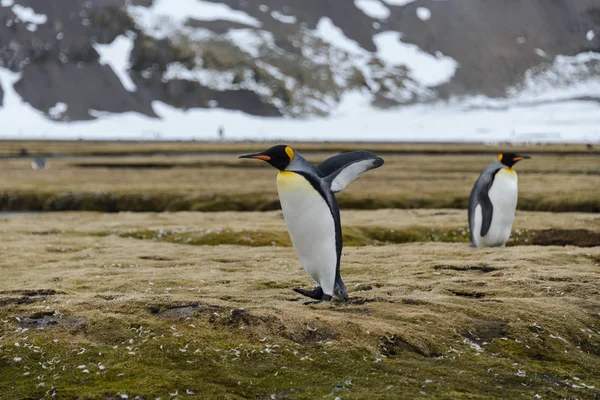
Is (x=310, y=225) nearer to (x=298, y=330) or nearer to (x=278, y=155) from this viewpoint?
(x=278, y=155)

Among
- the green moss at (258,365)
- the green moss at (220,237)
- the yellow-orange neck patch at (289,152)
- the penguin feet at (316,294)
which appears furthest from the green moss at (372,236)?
the green moss at (258,365)

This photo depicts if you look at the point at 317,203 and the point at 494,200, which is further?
the point at 494,200

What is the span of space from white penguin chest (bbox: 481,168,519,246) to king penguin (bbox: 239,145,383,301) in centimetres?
953

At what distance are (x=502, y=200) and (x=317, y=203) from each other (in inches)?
417

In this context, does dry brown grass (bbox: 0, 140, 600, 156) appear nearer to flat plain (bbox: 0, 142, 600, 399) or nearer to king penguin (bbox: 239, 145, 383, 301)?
flat plain (bbox: 0, 142, 600, 399)

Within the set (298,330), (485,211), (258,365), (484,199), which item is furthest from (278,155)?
(484,199)

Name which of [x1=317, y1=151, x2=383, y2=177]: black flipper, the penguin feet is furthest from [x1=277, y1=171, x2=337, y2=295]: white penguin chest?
[x1=317, y1=151, x2=383, y2=177]: black flipper

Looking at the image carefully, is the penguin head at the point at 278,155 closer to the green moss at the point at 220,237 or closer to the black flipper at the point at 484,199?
the black flipper at the point at 484,199

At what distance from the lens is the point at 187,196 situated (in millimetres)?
43531

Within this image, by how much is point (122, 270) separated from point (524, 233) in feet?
49.4

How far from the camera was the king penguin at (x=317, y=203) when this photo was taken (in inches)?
555

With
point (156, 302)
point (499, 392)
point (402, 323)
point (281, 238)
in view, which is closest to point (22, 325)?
point (156, 302)

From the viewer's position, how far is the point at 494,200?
75.9 ft

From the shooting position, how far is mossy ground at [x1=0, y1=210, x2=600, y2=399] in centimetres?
1105
